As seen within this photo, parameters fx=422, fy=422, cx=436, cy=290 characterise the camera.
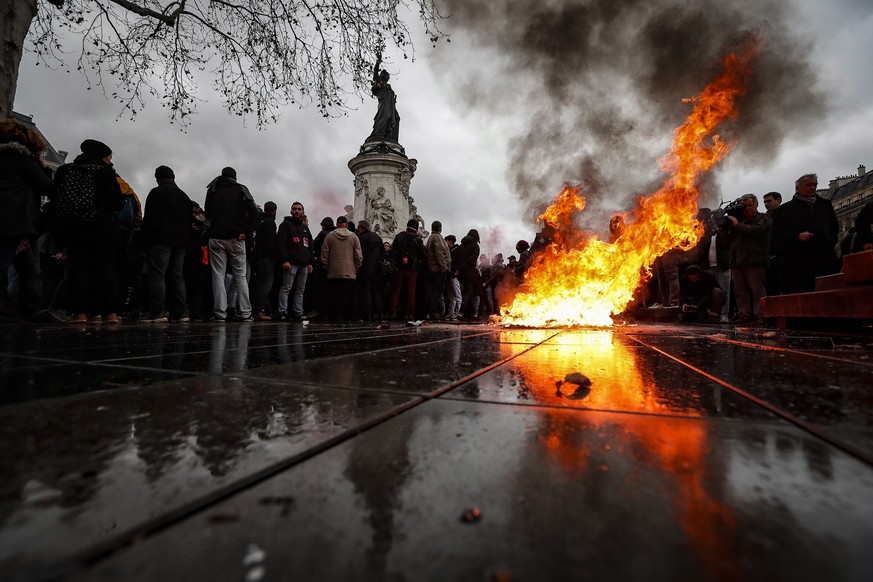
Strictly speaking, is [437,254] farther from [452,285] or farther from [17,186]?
[17,186]

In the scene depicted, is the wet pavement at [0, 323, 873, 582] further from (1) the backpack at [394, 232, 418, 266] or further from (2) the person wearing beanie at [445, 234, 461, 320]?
(2) the person wearing beanie at [445, 234, 461, 320]

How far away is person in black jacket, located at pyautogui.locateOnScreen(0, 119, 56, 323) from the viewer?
4469 mm

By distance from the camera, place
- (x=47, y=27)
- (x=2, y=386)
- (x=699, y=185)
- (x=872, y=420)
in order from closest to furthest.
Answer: (x=872, y=420) → (x=2, y=386) → (x=699, y=185) → (x=47, y=27)

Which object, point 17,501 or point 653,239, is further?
point 653,239

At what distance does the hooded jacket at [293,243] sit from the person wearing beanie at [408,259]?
1.83 meters

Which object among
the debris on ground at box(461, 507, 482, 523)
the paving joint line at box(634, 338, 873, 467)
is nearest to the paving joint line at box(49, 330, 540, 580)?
the debris on ground at box(461, 507, 482, 523)

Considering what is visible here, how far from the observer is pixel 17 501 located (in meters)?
0.52

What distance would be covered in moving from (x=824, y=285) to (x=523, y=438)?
5041 millimetres

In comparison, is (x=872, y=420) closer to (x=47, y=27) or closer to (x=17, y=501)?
(x=17, y=501)

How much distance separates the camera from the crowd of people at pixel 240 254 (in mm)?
4797

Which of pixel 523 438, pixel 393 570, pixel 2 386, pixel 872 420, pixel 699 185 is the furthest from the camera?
pixel 699 185

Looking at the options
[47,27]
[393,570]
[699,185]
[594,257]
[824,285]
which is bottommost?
[393,570]

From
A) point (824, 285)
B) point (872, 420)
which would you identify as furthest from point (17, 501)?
point (824, 285)

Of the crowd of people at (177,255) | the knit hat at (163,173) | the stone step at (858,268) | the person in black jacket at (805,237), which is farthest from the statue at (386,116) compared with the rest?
the stone step at (858,268)
